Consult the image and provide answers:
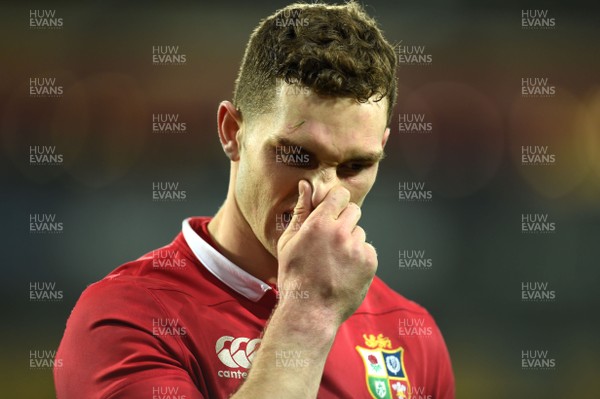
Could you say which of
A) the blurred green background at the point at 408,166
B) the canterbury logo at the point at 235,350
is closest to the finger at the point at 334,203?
the canterbury logo at the point at 235,350

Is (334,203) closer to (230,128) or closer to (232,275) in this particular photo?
(232,275)

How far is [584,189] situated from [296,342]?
17.4 ft

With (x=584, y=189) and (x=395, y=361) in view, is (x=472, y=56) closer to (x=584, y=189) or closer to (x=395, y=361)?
(x=584, y=189)

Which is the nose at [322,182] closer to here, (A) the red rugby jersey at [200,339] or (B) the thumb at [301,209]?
(B) the thumb at [301,209]

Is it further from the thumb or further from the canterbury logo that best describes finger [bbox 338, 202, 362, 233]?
the canterbury logo

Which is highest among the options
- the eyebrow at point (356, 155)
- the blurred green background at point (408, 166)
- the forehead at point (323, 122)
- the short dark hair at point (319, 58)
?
the short dark hair at point (319, 58)

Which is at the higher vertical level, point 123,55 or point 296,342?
point 123,55

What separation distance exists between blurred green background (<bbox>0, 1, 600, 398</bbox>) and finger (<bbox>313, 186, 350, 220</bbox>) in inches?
148

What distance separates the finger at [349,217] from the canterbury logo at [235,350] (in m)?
0.51

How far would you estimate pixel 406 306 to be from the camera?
8.99 ft

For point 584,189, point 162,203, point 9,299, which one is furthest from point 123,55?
point 584,189

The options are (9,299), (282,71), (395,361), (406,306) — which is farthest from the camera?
(9,299)

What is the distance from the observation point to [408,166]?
6.18 m

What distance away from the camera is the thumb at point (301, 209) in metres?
2.03
